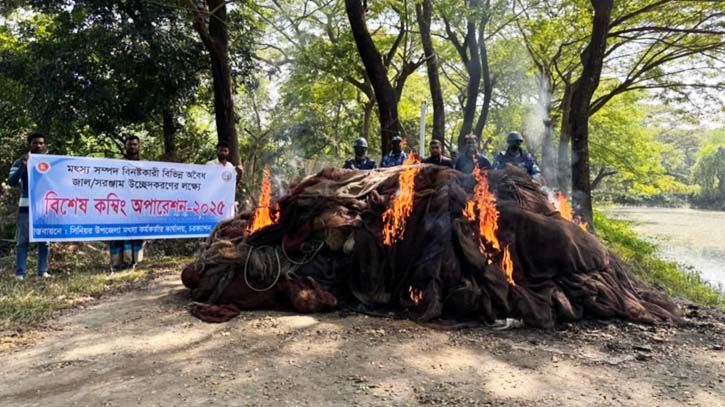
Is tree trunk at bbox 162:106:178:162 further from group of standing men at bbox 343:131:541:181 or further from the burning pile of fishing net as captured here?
the burning pile of fishing net

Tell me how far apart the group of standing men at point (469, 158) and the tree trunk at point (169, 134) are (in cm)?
483

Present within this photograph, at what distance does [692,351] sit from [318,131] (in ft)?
62.2

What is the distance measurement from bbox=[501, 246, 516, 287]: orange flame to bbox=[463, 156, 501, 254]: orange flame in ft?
0.36

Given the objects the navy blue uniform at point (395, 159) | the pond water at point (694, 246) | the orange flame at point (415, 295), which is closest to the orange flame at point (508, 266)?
the orange flame at point (415, 295)

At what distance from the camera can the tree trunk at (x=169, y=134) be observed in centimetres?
1070

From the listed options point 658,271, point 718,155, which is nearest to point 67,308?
point 658,271

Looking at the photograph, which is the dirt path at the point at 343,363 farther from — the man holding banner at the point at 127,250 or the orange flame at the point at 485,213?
the man holding banner at the point at 127,250

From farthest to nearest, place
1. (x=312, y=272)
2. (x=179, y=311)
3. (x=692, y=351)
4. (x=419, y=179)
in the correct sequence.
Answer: (x=419, y=179), (x=312, y=272), (x=179, y=311), (x=692, y=351)

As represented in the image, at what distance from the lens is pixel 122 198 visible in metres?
7.09

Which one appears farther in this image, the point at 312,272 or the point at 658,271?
the point at 658,271

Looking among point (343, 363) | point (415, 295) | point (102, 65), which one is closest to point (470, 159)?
point (415, 295)

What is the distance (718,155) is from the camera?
133 ft

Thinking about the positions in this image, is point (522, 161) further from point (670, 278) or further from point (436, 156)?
point (670, 278)

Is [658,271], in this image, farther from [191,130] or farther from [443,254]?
[191,130]
